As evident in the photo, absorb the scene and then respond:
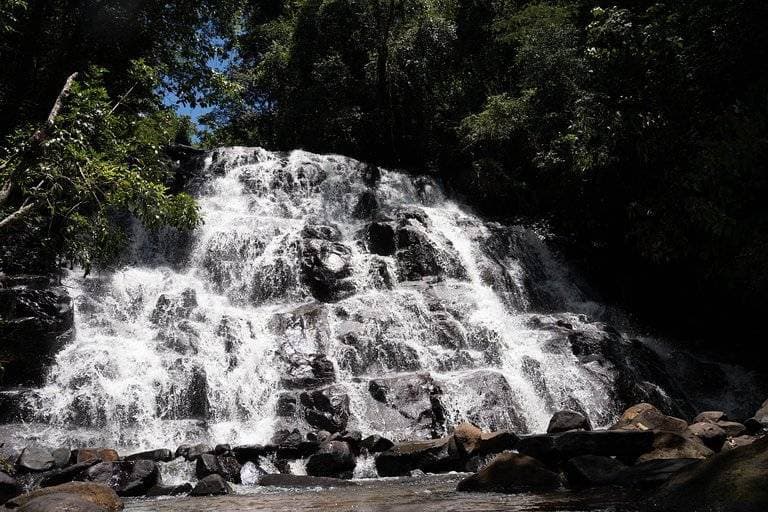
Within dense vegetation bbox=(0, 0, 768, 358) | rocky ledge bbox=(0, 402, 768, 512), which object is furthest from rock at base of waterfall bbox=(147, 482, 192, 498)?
dense vegetation bbox=(0, 0, 768, 358)

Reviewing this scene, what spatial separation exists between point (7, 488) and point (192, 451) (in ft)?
8.90

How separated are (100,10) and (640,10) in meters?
17.7

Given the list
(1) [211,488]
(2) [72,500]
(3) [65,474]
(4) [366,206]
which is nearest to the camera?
(2) [72,500]

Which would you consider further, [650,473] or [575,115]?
[575,115]

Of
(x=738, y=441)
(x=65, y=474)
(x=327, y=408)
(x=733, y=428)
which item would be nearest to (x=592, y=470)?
(x=738, y=441)

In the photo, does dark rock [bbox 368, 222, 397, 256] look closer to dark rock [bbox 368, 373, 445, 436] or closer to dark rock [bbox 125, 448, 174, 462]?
dark rock [bbox 368, 373, 445, 436]

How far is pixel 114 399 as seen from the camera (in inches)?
479

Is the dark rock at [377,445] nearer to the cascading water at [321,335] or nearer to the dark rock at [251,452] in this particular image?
the cascading water at [321,335]

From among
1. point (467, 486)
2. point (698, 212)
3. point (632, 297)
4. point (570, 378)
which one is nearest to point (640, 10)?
point (632, 297)

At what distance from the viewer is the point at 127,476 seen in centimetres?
884

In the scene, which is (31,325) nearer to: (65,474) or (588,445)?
(65,474)

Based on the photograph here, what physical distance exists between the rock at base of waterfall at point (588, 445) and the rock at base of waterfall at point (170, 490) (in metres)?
4.92

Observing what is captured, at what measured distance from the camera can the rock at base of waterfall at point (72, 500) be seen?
20.8 feet

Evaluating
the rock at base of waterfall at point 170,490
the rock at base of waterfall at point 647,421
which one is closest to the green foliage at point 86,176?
the rock at base of waterfall at point 170,490
